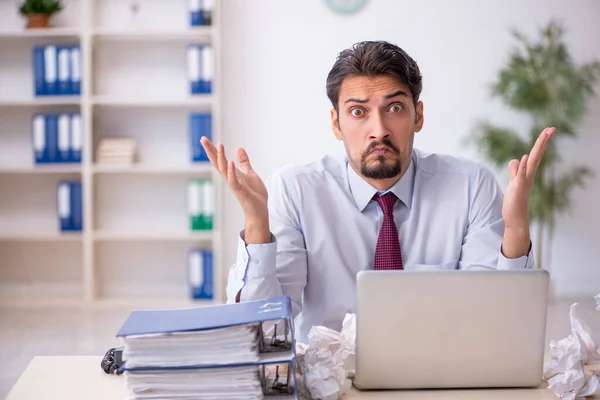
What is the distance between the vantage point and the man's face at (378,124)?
1904 mm

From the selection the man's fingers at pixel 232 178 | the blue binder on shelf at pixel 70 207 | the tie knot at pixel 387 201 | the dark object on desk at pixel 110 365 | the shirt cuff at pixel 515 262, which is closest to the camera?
the dark object on desk at pixel 110 365

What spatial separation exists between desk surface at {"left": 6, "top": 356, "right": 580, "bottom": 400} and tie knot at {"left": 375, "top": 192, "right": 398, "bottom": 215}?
30.7 inches

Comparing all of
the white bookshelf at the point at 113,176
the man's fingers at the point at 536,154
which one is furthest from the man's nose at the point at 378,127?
the white bookshelf at the point at 113,176

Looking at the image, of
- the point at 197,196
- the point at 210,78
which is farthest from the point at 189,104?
the point at 197,196

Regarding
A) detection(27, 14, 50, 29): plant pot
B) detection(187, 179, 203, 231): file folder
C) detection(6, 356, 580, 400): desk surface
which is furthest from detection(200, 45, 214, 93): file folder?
detection(6, 356, 580, 400): desk surface

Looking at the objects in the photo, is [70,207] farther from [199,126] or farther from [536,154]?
[536,154]

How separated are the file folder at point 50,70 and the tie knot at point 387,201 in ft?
10.1

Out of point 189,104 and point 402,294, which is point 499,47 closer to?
point 189,104

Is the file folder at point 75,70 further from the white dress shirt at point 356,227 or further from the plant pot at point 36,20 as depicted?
the white dress shirt at point 356,227

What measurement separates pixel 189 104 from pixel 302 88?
0.73 meters

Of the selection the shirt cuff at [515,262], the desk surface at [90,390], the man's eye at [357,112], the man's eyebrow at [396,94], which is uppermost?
the man's eyebrow at [396,94]

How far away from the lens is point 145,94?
15.4ft

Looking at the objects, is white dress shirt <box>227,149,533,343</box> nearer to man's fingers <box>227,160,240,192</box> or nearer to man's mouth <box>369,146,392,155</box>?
man's mouth <box>369,146,392,155</box>

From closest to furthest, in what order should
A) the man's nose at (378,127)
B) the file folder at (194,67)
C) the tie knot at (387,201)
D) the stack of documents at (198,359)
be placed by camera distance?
the stack of documents at (198,359)
the man's nose at (378,127)
the tie knot at (387,201)
the file folder at (194,67)
